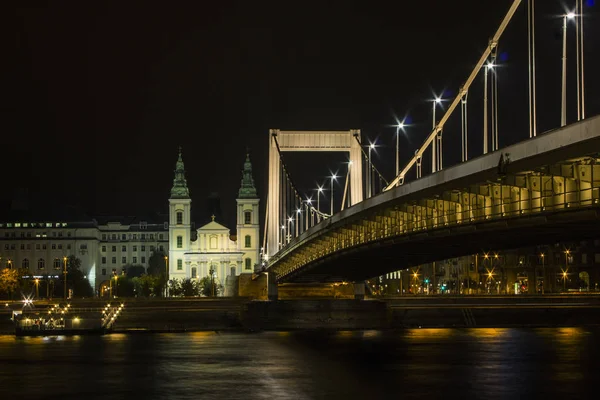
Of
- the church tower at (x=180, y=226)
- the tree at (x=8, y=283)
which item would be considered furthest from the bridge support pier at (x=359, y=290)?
the church tower at (x=180, y=226)

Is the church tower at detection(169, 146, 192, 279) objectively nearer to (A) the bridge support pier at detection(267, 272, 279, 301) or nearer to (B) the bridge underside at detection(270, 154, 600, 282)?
(A) the bridge support pier at detection(267, 272, 279, 301)

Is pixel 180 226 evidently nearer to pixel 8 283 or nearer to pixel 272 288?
Answer: pixel 8 283

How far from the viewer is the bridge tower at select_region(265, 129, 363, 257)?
3615 inches

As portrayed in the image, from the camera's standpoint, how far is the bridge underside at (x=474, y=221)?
36.3 m

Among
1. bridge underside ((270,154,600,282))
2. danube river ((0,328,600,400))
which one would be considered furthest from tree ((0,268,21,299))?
bridge underside ((270,154,600,282))

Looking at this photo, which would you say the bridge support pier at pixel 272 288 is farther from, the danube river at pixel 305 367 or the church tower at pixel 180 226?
the church tower at pixel 180 226

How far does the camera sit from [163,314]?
9062 cm

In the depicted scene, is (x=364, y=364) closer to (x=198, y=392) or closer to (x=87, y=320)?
(x=198, y=392)

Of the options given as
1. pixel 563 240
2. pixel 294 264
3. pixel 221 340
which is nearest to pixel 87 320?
pixel 294 264

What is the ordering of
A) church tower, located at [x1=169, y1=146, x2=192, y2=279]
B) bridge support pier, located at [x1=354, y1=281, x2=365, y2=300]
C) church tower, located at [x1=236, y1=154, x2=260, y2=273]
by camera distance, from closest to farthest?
bridge support pier, located at [x1=354, y1=281, x2=365, y2=300] → church tower, located at [x1=236, y1=154, x2=260, y2=273] → church tower, located at [x1=169, y1=146, x2=192, y2=279]

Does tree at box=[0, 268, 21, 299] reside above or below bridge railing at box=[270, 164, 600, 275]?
below

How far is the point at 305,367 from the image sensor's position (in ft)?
158

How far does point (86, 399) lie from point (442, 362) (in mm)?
17060

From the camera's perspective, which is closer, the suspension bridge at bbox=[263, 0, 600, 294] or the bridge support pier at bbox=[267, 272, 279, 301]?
the suspension bridge at bbox=[263, 0, 600, 294]
